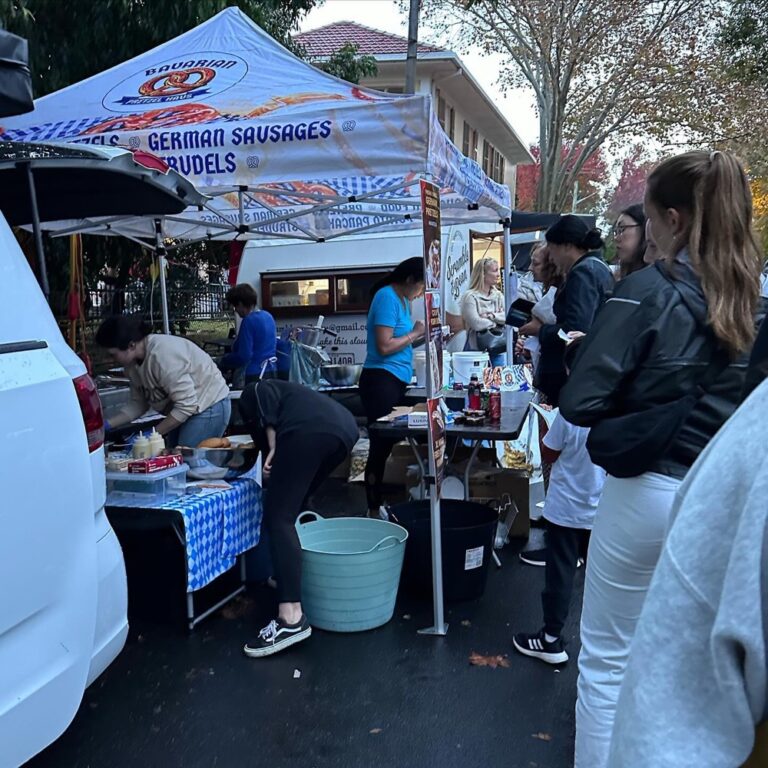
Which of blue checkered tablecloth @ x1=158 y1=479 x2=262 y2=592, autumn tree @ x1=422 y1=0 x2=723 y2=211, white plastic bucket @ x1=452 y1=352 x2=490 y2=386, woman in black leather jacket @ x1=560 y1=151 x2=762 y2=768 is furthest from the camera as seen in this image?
autumn tree @ x1=422 y1=0 x2=723 y2=211

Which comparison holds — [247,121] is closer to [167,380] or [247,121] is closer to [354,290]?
[167,380]

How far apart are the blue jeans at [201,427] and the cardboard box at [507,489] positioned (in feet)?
5.93

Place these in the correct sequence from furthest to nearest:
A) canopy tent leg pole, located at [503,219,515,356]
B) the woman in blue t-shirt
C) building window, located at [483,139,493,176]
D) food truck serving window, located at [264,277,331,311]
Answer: building window, located at [483,139,493,176] → food truck serving window, located at [264,277,331,311] → canopy tent leg pole, located at [503,219,515,356] → the woman in blue t-shirt

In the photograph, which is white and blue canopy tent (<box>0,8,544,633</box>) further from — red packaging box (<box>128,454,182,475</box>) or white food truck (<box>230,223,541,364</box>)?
white food truck (<box>230,223,541,364</box>)

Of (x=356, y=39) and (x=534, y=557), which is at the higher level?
(x=356, y=39)

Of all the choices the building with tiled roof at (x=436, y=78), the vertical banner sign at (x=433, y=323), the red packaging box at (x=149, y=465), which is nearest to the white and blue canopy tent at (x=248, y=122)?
the vertical banner sign at (x=433, y=323)

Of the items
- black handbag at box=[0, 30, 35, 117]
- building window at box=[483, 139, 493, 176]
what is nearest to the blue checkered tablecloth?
Result: black handbag at box=[0, 30, 35, 117]

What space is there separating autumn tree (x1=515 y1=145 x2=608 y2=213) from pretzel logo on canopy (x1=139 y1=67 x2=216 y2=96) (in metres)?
34.2

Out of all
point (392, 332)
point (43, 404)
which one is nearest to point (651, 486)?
point (43, 404)

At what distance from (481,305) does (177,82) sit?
15.2ft

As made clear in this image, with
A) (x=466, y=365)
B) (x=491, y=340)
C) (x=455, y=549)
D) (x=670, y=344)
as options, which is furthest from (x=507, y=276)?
(x=670, y=344)

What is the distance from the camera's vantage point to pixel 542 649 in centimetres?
347

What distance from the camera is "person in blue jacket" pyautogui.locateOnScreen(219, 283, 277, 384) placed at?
751cm

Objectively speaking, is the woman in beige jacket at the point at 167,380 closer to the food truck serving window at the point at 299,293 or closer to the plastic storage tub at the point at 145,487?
the plastic storage tub at the point at 145,487
